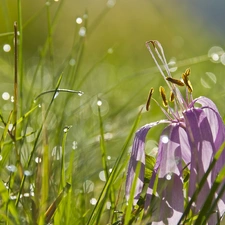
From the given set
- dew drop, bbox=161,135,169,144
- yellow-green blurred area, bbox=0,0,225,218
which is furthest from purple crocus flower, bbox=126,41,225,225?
yellow-green blurred area, bbox=0,0,225,218

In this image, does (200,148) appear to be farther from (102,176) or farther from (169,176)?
(102,176)

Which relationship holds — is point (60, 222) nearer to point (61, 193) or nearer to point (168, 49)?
point (61, 193)

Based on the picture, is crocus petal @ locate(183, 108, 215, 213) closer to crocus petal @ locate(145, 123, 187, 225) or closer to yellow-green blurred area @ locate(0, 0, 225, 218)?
crocus petal @ locate(145, 123, 187, 225)

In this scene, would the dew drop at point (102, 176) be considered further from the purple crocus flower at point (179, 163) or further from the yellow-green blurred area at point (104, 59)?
the purple crocus flower at point (179, 163)

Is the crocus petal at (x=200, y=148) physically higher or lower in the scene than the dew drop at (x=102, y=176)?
lower

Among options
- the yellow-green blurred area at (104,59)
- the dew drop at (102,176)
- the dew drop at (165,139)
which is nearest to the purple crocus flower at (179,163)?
the dew drop at (165,139)
